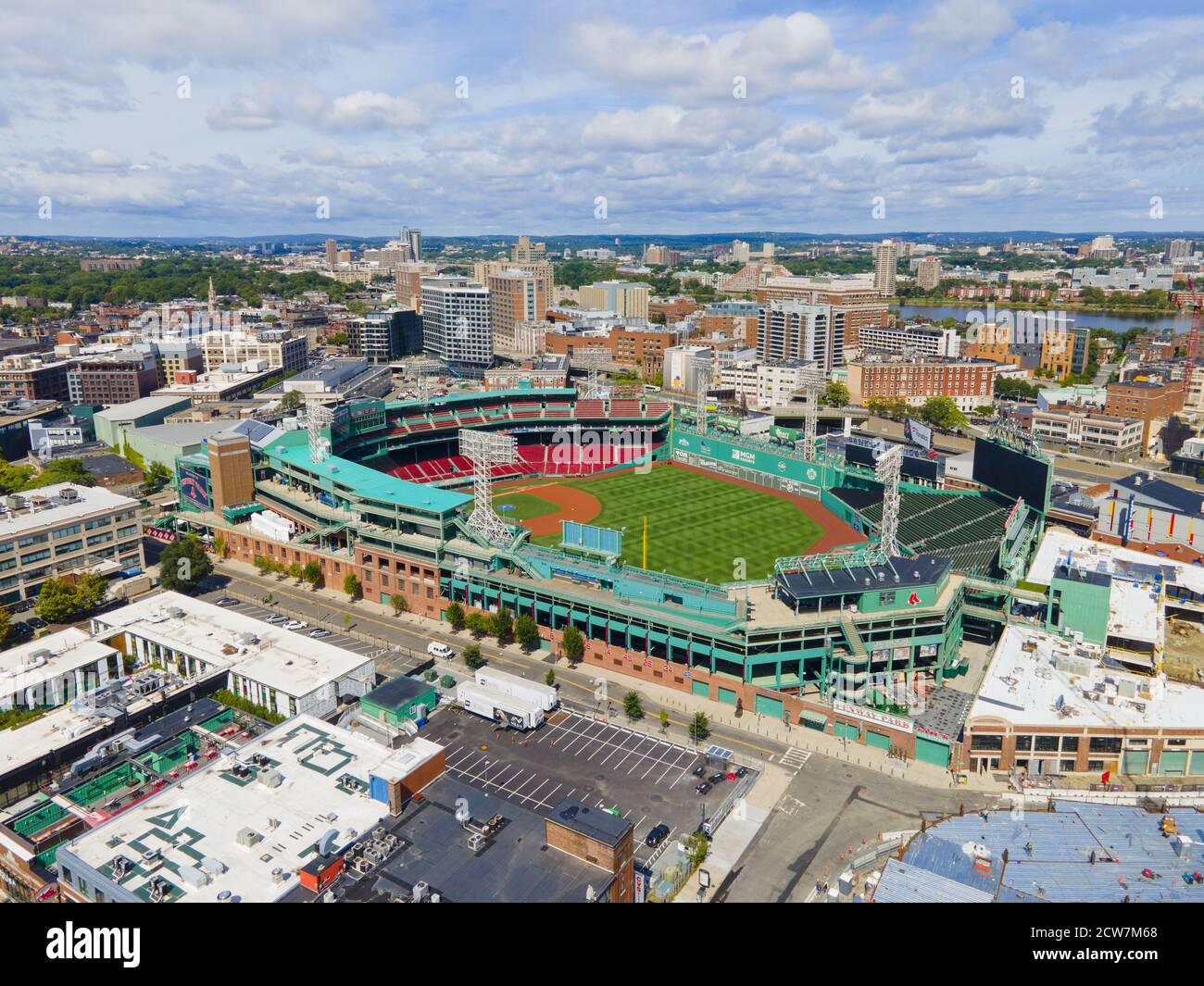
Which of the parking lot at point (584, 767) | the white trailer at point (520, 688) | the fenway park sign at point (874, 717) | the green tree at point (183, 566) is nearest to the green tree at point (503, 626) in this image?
the white trailer at point (520, 688)

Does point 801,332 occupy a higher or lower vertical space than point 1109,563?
higher

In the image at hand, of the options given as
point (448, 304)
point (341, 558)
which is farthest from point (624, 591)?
point (448, 304)

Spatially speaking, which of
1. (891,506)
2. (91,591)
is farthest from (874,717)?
(91,591)

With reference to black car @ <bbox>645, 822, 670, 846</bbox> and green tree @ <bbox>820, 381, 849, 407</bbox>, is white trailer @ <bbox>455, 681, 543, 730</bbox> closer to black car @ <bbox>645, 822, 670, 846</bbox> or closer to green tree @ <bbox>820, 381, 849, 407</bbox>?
black car @ <bbox>645, 822, 670, 846</bbox>

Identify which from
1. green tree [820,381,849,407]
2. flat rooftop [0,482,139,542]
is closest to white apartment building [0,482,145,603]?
flat rooftop [0,482,139,542]

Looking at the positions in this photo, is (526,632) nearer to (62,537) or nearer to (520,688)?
(520,688)

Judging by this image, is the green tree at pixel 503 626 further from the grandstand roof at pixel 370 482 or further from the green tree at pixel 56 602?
the green tree at pixel 56 602
